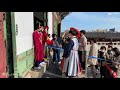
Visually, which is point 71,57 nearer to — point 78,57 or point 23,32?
point 78,57

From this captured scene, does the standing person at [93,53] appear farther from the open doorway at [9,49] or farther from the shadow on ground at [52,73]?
the open doorway at [9,49]

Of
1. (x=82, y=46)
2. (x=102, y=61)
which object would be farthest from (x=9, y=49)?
(x=82, y=46)

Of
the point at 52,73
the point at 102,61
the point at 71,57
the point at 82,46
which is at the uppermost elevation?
the point at 82,46

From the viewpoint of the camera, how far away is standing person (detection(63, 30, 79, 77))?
17.9 ft

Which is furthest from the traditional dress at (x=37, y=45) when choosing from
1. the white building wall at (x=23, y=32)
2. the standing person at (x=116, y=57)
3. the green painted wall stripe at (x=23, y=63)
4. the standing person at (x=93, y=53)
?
the standing person at (x=116, y=57)

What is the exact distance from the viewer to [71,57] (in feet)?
18.6

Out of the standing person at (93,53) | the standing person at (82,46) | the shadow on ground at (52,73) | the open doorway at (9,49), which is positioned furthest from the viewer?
the standing person at (82,46)

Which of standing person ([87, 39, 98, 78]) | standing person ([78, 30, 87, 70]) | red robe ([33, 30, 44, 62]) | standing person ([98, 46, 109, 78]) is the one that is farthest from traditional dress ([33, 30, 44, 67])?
standing person ([98, 46, 109, 78])

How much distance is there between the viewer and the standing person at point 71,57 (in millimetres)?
5469

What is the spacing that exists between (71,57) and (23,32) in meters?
1.43

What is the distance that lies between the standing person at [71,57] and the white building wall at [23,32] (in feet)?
3.43

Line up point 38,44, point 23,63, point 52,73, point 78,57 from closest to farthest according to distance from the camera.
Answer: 1. point 23,63
2. point 78,57
3. point 38,44
4. point 52,73

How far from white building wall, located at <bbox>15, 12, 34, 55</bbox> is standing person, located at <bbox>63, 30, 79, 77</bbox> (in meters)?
1.04
